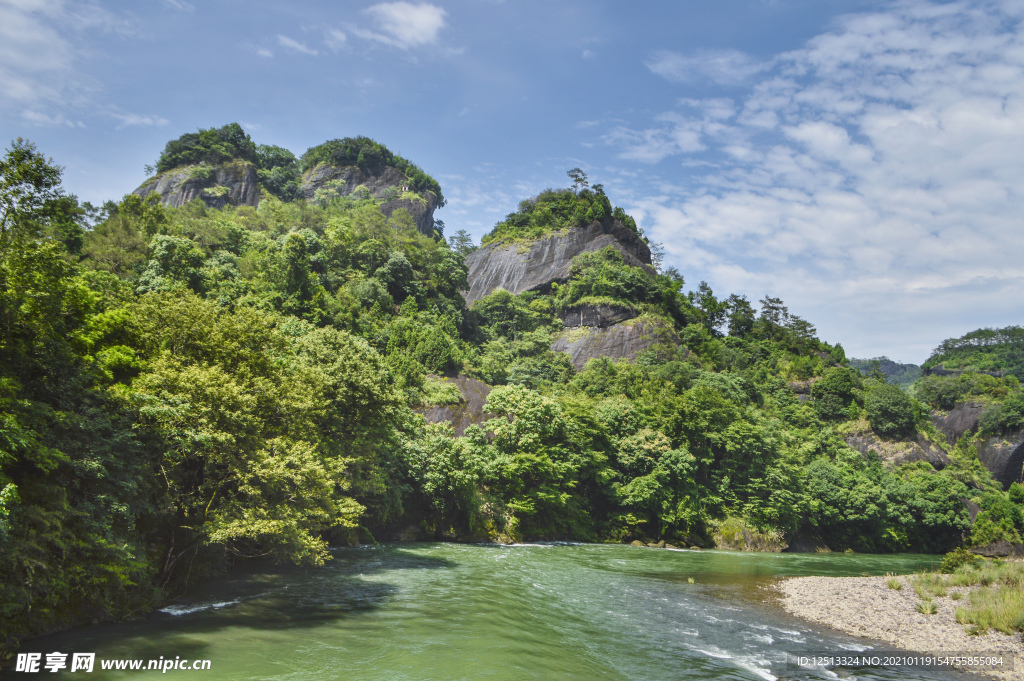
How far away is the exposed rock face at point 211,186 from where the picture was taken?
117037mm

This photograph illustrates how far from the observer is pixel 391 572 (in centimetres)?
2752

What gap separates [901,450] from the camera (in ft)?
233

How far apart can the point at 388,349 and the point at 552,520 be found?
27.2m

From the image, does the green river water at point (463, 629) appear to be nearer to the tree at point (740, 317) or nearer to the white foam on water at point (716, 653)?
the white foam on water at point (716, 653)

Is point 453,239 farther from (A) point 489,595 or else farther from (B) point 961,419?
(A) point 489,595

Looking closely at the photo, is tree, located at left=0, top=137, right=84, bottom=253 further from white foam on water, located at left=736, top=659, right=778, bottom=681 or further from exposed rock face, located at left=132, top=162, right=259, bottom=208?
exposed rock face, located at left=132, top=162, right=259, bottom=208

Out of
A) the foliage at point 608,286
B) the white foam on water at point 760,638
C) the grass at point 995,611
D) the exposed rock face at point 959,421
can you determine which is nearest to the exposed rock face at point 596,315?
the foliage at point 608,286

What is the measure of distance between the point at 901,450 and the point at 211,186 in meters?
136

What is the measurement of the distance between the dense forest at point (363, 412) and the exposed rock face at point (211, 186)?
453 centimetres

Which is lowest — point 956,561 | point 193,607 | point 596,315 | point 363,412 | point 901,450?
point 956,561

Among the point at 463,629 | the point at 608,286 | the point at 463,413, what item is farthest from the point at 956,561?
the point at 608,286

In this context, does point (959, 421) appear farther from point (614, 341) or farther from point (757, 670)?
point (757, 670)

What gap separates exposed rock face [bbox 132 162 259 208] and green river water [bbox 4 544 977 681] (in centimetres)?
11176

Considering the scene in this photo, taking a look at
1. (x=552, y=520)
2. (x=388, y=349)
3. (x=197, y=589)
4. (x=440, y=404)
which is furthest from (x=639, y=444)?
(x=197, y=589)
